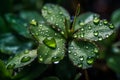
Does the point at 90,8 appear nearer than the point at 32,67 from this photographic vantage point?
No

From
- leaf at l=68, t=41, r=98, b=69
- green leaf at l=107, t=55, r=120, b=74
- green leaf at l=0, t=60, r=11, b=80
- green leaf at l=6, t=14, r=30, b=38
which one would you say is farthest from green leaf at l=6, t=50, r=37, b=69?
green leaf at l=107, t=55, r=120, b=74

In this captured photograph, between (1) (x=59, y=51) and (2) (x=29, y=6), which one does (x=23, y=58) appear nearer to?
(1) (x=59, y=51)

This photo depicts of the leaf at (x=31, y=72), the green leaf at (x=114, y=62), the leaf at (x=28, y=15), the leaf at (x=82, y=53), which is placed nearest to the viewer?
the leaf at (x=82, y=53)

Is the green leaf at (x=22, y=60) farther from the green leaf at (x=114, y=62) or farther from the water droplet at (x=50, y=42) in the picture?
the green leaf at (x=114, y=62)

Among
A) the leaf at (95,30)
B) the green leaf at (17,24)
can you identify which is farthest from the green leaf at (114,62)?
the green leaf at (17,24)

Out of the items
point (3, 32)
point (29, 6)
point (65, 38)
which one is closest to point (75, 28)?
point (65, 38)

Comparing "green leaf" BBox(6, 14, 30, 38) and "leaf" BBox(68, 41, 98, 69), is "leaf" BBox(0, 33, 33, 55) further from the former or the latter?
"leaf" BBox(68, 41, 98, 69)
